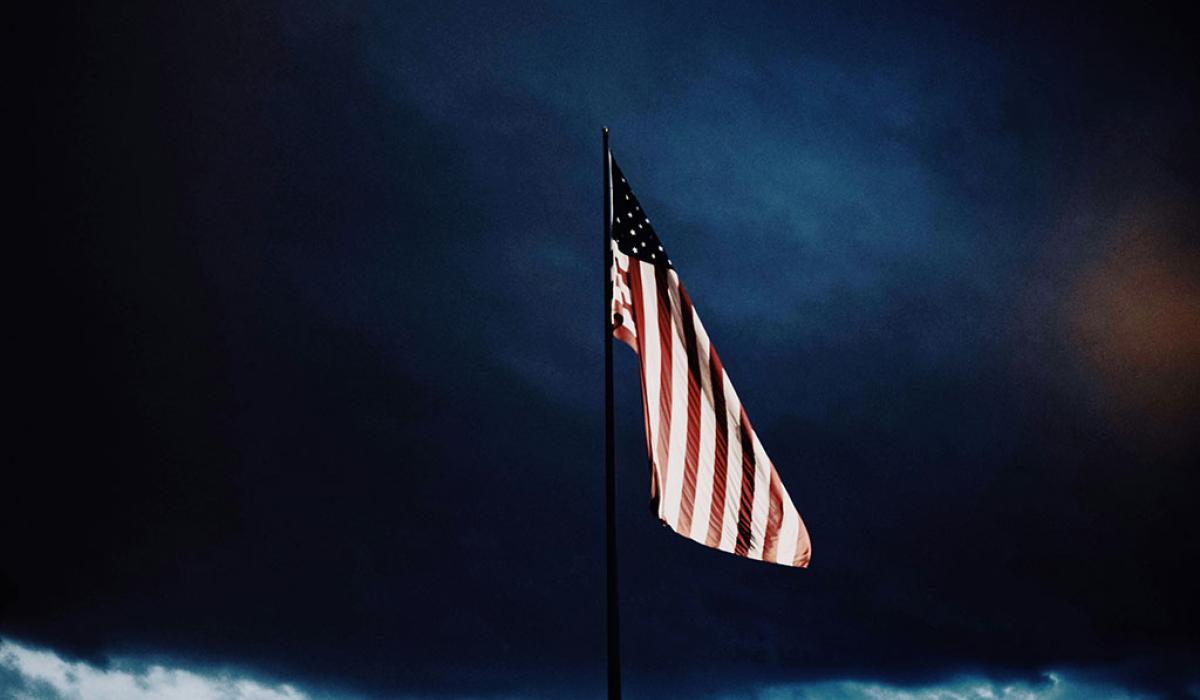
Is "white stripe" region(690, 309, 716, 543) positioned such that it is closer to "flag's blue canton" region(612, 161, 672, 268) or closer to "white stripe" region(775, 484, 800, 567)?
"flag's blue canton" region(612, 161, 672, 268)

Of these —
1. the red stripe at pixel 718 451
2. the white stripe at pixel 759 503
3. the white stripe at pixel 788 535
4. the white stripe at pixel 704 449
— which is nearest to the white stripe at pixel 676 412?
the white stripe at pixel 704 449

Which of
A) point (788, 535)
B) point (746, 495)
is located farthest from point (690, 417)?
point (788, 535)

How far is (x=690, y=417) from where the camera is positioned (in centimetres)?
909

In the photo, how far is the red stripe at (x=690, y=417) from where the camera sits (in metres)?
8.73

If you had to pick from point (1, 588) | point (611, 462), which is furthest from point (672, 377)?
point (1, 588)

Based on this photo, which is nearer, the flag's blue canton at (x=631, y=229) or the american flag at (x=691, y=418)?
the american flag at (x=691, y=418)

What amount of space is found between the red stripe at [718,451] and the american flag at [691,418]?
0.01 m

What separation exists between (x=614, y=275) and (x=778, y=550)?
379 centimetres

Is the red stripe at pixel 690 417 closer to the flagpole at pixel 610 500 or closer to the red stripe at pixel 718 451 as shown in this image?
the red stripe at pixel 718 451

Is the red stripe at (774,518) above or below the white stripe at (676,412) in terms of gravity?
below

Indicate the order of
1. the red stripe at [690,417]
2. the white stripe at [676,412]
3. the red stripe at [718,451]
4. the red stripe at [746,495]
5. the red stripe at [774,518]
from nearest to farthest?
the white stripe at [676,412], the red stripe at [690,417], the red stripe at [718,451], the red stripe at [746,495], the red stripe at [774,518]

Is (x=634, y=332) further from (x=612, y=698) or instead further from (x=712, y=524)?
(x=612, y=698)

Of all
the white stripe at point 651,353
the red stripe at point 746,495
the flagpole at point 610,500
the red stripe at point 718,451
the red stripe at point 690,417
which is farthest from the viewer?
the red stripe at point 746,495

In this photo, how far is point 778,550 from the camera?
30.4 ft
